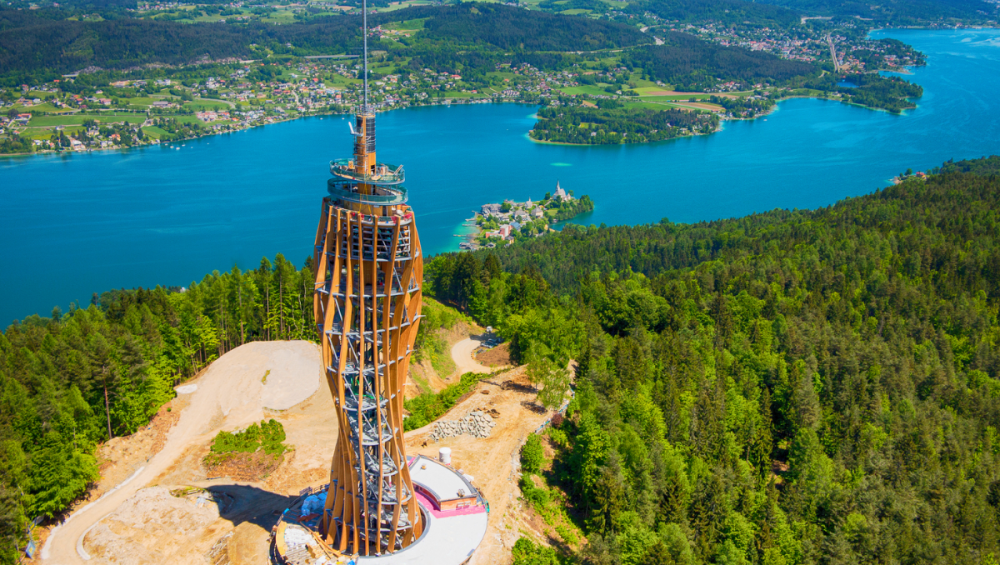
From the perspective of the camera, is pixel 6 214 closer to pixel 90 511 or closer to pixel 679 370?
pixel 90 511

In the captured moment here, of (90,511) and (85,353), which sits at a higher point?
(85,353)

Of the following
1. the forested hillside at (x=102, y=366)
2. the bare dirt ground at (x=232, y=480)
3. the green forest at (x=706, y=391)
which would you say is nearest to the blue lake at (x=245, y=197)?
the green forest at (x=706, y=391)

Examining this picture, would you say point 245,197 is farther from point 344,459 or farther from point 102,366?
point 344,459

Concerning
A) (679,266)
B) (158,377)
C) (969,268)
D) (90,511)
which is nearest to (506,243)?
(679,266)

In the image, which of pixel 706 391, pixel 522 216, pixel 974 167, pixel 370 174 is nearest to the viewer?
pixel 370 174

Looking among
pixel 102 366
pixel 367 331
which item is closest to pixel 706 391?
pixel 367 331

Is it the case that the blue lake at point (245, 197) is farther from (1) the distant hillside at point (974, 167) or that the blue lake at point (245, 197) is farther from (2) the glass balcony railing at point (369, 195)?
(2) the glass balcony railing at point (369, 195)
